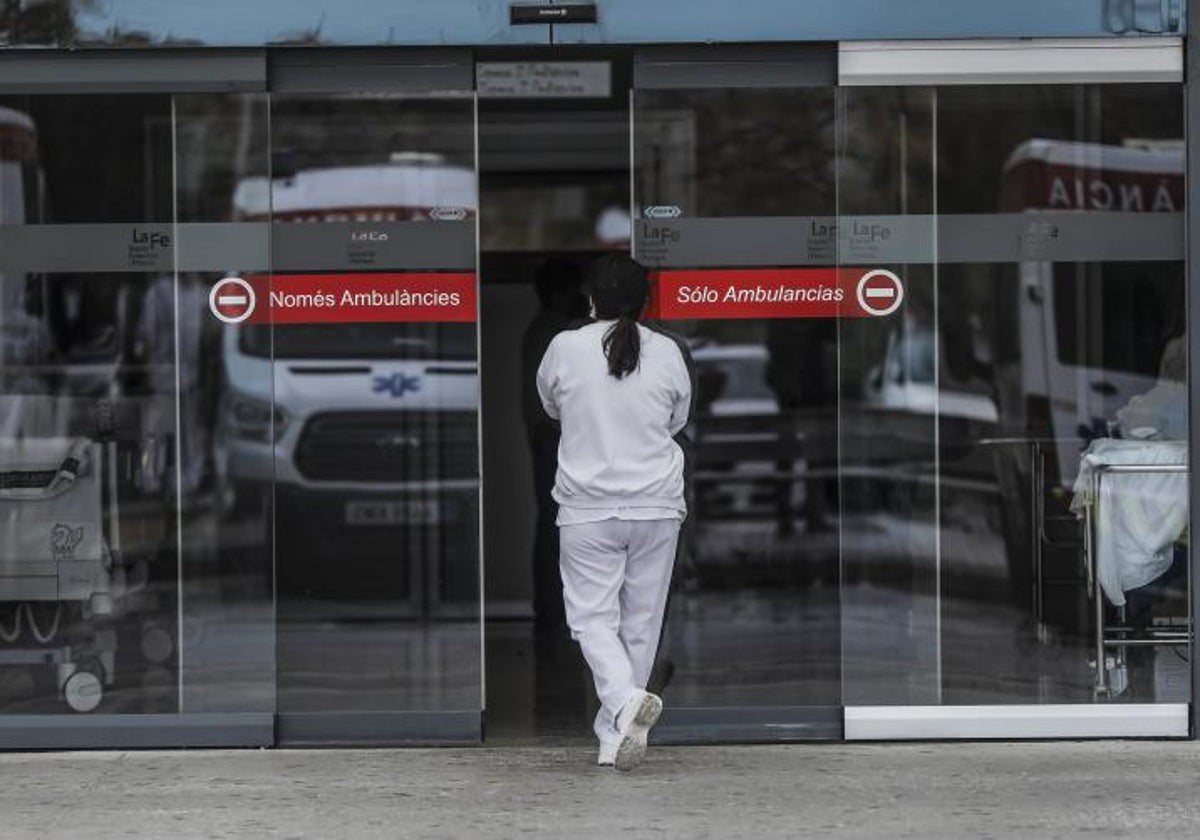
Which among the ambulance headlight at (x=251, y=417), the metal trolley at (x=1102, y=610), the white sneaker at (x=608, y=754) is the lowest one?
the white sneaker at (x=608, y=754)

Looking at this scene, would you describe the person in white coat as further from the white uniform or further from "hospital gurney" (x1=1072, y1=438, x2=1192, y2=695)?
"hospital gurney" (x1=1072, y1=438, x2=1192, y2=695)

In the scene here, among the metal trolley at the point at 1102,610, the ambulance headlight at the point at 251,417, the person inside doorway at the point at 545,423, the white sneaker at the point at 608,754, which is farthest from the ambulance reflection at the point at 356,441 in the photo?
the metal trolley at the point at 1102,610

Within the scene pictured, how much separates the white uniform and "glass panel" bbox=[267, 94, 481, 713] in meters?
0.71

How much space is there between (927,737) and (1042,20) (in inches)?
108

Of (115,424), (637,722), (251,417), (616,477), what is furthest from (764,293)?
(115,424)

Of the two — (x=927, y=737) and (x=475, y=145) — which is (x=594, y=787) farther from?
(x=475, y=145)

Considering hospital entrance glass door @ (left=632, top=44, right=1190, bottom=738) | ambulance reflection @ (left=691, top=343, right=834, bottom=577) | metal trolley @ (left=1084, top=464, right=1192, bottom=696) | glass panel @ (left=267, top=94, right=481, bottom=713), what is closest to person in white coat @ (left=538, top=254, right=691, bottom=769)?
hospital entrance glass door @ (left=632, top=44, right=1190, bottom=738)

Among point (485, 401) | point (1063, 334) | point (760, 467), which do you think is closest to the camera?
point (1063, 334)

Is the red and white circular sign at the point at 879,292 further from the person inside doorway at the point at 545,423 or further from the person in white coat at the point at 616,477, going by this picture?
the person inside doorway at the point at 545,423

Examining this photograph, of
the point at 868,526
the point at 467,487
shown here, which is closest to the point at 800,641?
the point at 868,526

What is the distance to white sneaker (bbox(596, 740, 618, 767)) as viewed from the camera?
858cm

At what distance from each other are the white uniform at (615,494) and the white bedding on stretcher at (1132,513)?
182cm

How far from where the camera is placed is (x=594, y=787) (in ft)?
27.1

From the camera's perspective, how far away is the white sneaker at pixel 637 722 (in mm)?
8289
